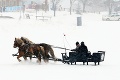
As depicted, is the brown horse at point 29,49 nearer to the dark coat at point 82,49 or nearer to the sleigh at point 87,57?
the sleigh at point 87,57

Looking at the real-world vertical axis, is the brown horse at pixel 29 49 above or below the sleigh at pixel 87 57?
above

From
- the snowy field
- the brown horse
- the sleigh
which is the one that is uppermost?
the brown horse

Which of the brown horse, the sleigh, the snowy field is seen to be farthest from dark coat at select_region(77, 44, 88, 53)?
the brown horse

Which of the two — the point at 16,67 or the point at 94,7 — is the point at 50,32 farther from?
the point at 94,7

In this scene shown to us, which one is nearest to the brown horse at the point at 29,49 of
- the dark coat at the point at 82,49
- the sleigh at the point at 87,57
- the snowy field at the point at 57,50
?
the snowy field at the point at 57,50

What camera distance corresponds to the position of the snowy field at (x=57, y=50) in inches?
535

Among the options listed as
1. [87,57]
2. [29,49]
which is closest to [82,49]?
[87,57]

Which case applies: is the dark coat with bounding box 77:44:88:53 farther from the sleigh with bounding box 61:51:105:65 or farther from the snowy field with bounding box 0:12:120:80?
the snowy field with bounding box 0:12:120:80

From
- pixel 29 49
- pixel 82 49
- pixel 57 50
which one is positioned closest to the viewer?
pixel 82 49

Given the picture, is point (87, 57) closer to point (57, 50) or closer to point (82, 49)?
point (82, 49)

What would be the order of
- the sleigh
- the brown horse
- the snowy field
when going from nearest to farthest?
the snowy field → the sleigh → the brown horse

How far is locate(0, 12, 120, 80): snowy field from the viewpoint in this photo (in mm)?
13586

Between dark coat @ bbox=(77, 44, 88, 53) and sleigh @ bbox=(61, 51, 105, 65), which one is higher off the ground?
dark coat @ bbox=(77, 44, 88, 53)

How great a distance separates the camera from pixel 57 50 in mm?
26453
